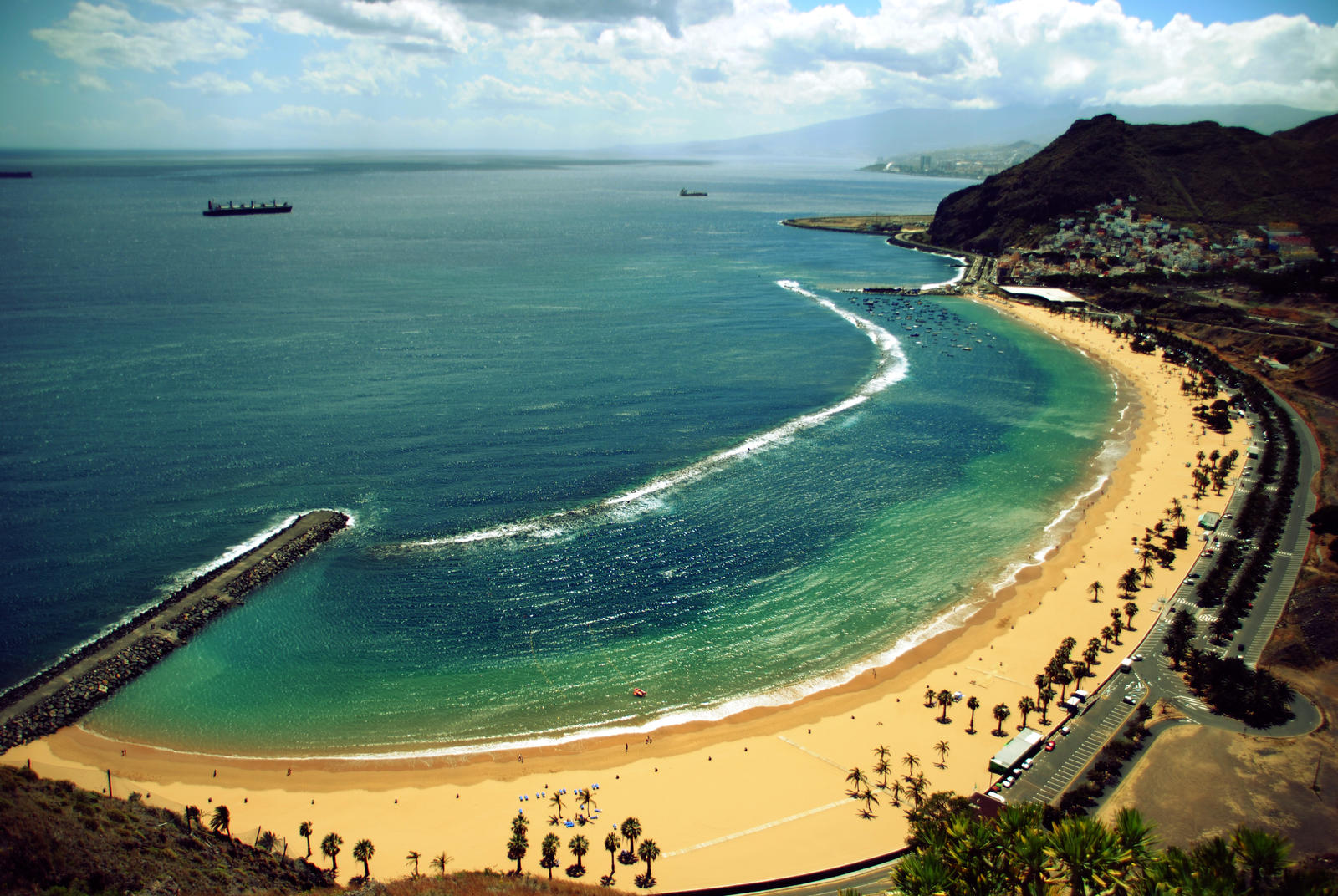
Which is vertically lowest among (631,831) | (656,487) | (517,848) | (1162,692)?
(631,831)

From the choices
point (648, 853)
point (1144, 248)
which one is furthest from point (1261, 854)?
point (1144, 248)

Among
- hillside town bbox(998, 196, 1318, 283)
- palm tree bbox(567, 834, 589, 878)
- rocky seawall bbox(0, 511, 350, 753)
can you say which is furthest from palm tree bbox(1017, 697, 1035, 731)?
hillside town bbox(998, 196, 1318, 283)

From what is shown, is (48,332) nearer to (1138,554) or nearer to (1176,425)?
(1138,554)

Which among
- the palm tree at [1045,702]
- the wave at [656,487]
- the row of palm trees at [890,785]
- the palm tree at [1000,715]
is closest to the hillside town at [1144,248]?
the wave at [656,487]

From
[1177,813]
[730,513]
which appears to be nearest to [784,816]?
[1177,813]

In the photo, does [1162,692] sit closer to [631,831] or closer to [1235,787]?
[1235,787]

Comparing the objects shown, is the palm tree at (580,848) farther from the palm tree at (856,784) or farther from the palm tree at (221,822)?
the palm tree at (221,822)
